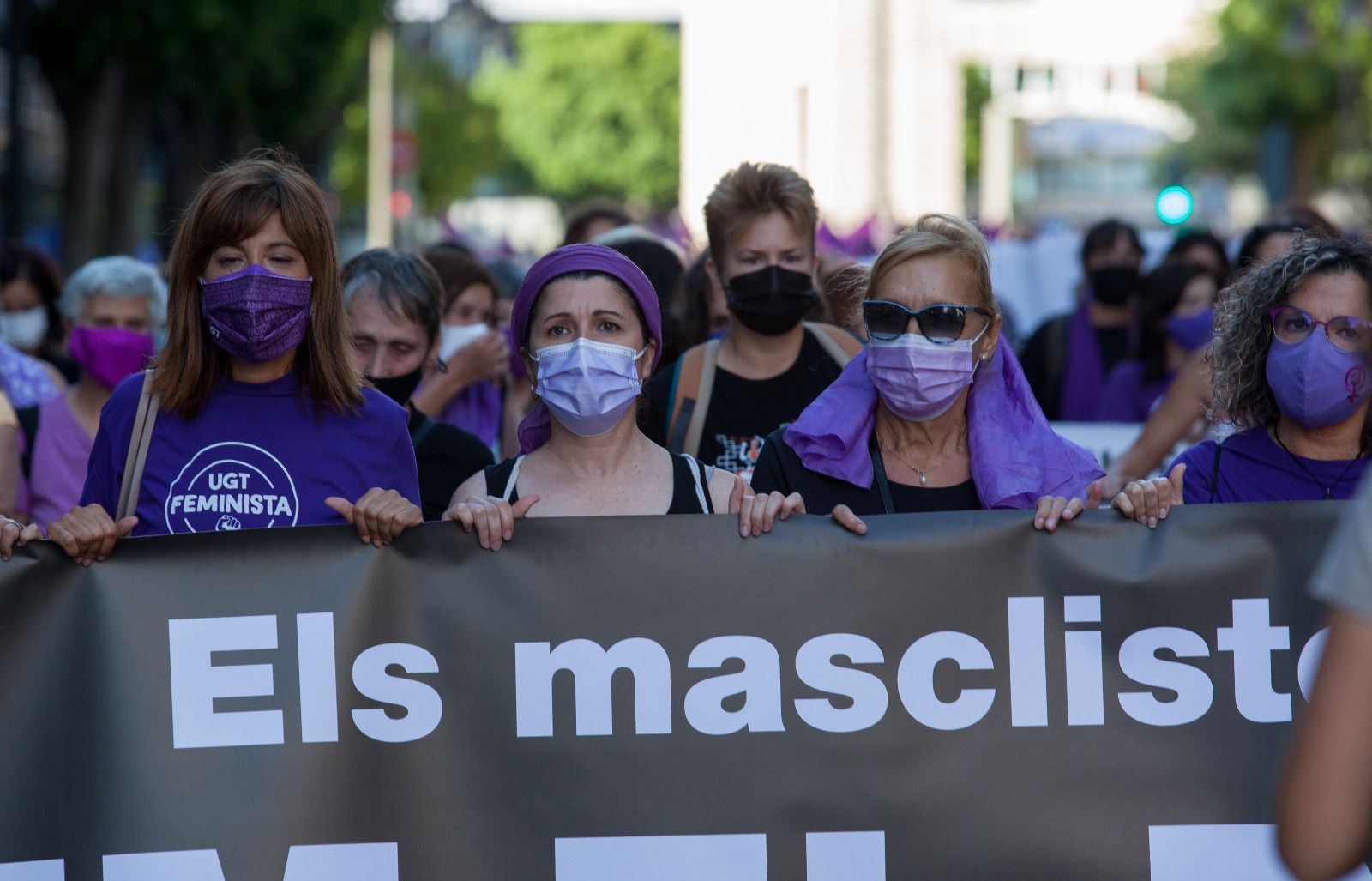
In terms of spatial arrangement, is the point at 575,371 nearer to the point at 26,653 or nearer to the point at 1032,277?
the point at 26,653

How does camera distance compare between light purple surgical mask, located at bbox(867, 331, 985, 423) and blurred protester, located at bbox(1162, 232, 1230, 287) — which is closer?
light purple surgical mask, located at bbox(867, 331, 985, 423)

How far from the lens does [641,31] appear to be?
277ft

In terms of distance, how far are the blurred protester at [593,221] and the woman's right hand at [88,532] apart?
3858 mm

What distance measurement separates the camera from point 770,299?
5133 millimetres

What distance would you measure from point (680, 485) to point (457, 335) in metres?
2.54

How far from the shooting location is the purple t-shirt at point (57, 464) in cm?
507

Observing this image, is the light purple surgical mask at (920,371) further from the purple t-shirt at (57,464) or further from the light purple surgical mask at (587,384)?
the purple t-shirt at (57,464)

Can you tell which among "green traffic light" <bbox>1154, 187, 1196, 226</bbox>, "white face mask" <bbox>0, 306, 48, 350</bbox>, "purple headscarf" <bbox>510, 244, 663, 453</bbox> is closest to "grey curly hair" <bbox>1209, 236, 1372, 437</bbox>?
"purple headscarf" <bbox>510, 244, 663, 453</bbox>

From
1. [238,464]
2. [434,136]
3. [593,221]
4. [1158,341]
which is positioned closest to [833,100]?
[593,221]

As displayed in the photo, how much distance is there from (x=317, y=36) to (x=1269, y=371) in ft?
77.7

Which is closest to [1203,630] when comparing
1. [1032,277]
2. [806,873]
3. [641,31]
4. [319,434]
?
[806,873]

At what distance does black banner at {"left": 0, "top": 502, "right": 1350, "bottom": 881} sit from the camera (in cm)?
356

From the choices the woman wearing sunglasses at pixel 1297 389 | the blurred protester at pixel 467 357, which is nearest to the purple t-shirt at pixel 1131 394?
the blurred protester at pixel 467 357

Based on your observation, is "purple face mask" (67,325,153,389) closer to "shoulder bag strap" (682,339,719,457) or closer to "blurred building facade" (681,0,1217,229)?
"shoulder bag strap" (682,339,719,457)
